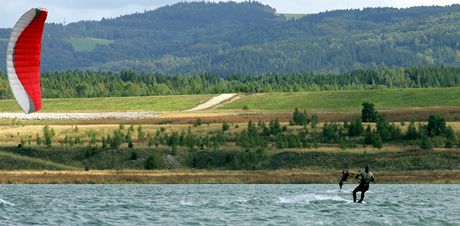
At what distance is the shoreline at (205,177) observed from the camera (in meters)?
83.8

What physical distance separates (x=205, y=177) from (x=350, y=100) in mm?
91532

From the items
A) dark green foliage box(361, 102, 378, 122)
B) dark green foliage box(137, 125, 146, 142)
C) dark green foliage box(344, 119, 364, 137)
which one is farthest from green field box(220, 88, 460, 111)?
dark green foliage box(344, 119, 364, 137)

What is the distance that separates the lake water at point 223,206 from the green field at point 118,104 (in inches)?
3824

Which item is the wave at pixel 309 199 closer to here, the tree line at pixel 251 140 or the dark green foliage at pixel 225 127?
the tree line at pixel 251 140

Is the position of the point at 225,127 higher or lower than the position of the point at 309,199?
higher

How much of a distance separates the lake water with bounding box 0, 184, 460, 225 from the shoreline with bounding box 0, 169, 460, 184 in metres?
5.71

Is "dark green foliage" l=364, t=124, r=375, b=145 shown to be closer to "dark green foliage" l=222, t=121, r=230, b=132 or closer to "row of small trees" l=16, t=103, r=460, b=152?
"row of small trees" l=16, t=103, r=460, b=152

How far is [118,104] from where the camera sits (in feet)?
604

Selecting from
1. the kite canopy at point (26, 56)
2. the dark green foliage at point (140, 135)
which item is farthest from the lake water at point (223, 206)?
the dark green foliage at point (140, 135)

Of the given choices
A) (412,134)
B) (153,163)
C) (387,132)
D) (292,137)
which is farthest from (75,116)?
(153,163)

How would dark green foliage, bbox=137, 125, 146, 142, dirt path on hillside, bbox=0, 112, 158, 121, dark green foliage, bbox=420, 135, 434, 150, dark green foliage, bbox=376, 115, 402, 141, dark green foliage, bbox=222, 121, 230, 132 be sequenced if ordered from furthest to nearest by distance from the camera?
1. dirt path on hillside, bbox=0, 112, 158, 121
2. dark green foliage, bbox=222, 121, 230, 132
3. dark green foliage, bbox=137, 125, 146, 142
4. dark green foliage, bbox=376, 115, 402, 141
5. dark green foliage, bbox=420, 135, 434, 150

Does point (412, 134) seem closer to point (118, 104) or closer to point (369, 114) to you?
point (369, 114)

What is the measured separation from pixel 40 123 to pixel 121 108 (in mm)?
44073

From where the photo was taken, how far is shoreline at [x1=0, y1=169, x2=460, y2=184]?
83.8 metres
